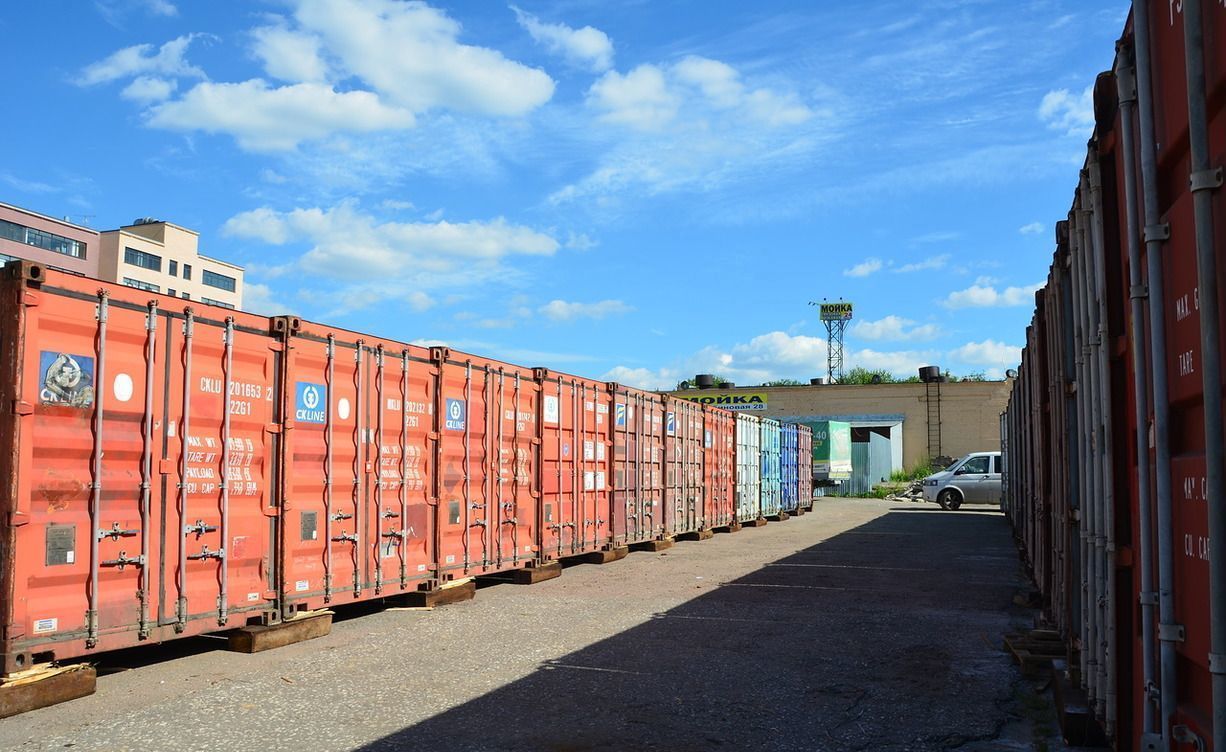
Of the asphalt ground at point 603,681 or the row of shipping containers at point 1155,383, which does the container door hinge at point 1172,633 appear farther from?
the asphalt ground at point 603,681

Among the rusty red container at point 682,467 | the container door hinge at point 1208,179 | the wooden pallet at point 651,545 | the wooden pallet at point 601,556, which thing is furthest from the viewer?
the rusty red container at point 682,467

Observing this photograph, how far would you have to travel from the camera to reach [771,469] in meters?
26.7

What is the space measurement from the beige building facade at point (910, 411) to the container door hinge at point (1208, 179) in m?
45.8

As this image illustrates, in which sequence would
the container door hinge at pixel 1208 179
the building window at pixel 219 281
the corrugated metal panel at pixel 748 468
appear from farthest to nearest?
1. the building window at pixel 219 281
2. the corrugated metal panel at pixel 748 468
3. the container door hinge at pixel 1208 179

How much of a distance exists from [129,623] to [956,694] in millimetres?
6059

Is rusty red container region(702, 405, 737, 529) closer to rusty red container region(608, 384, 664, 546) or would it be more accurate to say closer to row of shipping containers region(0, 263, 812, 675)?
rusty red container region(608, 384, 664, 546)

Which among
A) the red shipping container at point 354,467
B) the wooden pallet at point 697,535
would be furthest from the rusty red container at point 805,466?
the red shipping container at point 354,467

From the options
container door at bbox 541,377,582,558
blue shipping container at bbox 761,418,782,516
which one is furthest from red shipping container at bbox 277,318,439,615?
blue shipping container at bbox 761,418,782,516

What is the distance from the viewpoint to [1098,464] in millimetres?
4582

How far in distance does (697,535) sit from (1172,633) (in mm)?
16972

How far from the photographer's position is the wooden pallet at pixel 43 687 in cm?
601

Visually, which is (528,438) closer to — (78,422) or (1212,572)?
(78,422)

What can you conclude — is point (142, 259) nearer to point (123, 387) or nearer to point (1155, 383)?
point (123, 387)

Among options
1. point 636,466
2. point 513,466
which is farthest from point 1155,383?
point 636,466
